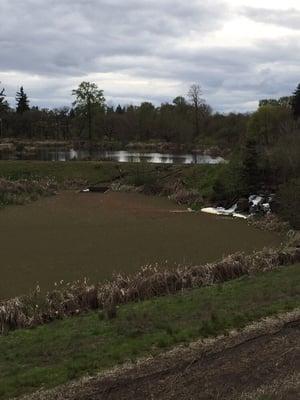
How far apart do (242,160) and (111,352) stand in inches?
1080

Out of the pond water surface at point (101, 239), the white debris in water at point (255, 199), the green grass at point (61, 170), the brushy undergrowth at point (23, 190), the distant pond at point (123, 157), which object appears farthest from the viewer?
the distant pond at point (123, 157)

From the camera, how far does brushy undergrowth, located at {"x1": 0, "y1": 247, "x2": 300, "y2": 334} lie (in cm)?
1217

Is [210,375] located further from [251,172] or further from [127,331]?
[251,172]

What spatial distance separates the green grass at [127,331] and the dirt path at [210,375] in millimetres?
421

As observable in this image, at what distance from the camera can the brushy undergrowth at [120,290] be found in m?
12.2

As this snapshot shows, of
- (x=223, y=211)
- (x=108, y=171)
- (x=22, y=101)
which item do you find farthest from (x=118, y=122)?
(x=223, y=211)

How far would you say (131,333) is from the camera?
33.7 ft

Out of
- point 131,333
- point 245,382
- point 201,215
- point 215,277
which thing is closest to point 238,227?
point 201,215

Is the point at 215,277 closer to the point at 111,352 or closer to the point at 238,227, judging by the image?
the point at 111,352

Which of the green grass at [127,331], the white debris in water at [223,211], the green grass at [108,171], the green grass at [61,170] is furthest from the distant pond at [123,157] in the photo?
the green grass at [127,331]

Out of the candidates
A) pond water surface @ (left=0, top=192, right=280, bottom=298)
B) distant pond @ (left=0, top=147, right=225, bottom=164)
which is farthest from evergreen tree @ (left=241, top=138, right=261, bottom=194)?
distant pond @ (left=0, top=147, right=225, bottom=164)

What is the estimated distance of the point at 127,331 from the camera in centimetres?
1039

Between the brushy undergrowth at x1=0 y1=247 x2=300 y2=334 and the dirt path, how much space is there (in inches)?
124

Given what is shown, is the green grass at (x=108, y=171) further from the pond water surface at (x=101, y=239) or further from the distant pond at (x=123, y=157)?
the pond water surface at (x=101, y=239)
